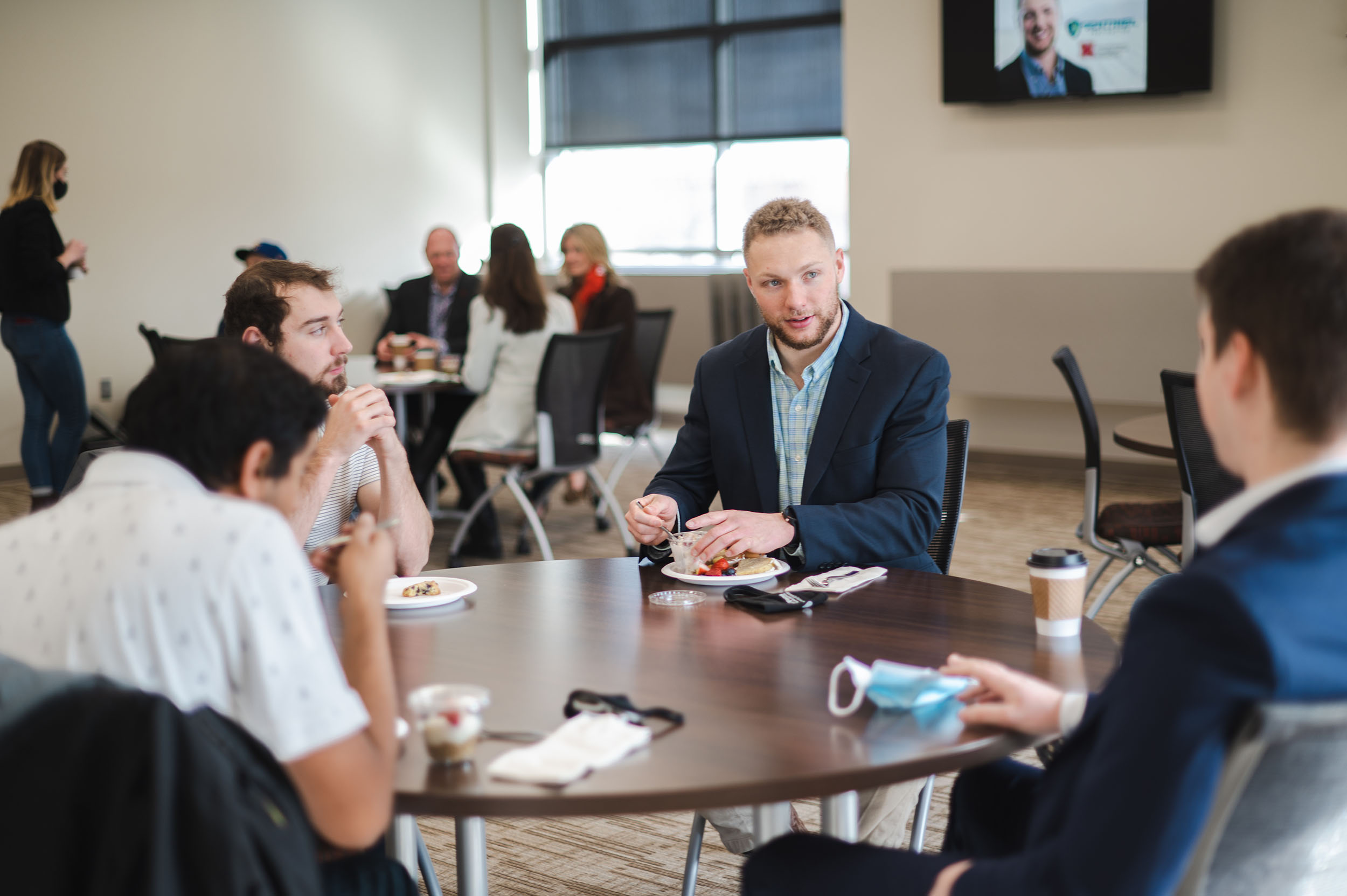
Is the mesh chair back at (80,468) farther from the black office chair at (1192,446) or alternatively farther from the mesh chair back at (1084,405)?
the mesh chair back at (1084,405)

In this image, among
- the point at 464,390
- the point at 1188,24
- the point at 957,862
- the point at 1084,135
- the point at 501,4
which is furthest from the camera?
the point at 501,4

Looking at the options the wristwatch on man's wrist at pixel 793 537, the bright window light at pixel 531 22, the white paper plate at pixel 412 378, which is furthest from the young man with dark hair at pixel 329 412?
the bright window light at pixel 531 22

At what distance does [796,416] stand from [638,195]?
23.7 feet

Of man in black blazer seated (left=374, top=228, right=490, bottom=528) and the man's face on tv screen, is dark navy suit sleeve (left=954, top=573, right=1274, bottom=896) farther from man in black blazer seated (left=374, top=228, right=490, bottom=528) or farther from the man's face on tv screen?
the man's face on tv screen

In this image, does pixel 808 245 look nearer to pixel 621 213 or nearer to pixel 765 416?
pixel 765 416

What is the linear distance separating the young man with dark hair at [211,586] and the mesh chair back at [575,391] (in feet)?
11.4

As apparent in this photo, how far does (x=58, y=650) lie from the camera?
115 cm

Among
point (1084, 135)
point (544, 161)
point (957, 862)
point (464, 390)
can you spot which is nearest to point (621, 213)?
point (544, 161)

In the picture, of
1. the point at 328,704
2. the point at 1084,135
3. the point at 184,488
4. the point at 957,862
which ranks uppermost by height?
the point at 1084,135

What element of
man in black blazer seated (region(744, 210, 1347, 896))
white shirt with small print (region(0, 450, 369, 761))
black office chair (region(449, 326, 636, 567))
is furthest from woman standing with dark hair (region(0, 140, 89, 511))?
man in black blazer seated (region(744, 210, 1347, 896))

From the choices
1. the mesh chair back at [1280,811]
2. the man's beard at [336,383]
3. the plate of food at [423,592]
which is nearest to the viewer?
the mesh chair back at [1280,811]

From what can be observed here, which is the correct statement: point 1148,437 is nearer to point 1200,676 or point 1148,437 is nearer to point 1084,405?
point 1084,405

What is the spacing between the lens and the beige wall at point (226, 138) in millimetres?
7254

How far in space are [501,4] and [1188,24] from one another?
531cm
